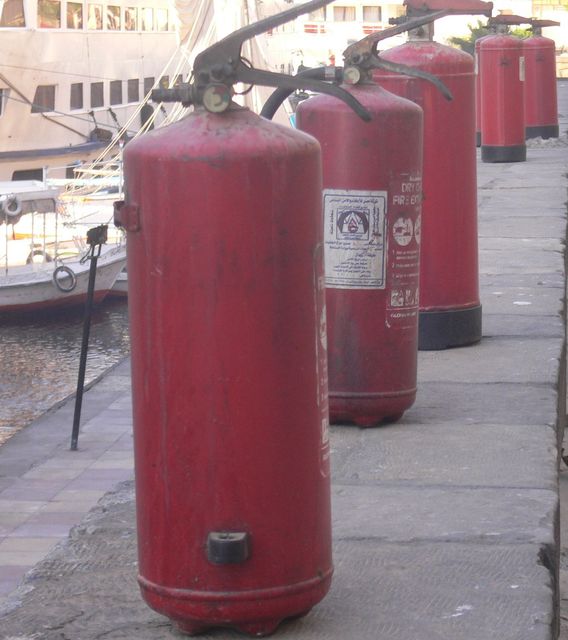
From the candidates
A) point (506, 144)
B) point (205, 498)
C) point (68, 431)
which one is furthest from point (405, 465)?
point (506, 144)

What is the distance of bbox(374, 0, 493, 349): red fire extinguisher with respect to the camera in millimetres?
4406

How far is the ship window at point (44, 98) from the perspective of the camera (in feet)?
108

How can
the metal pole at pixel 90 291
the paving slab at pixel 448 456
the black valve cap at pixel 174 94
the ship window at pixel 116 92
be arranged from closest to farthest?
the black valve cap at pixel 174 94 < the paving slab at pixel 448 456 < the metal pole at pixel 90 291 < the ship window at pixel 116 92

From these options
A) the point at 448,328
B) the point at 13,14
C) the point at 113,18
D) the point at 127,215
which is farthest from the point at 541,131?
the point at 113,18

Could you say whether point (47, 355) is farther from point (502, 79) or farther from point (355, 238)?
point (355, 238)

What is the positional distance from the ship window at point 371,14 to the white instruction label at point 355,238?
6595 centimetres

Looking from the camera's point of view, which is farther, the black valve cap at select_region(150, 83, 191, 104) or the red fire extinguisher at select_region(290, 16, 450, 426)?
the red fire extinguisher at select_region(290, 16, 450, 426)

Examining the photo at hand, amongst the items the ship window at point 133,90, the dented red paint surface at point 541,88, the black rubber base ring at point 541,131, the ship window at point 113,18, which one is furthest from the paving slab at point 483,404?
the ship window at point 133,90

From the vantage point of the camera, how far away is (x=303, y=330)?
2455mm

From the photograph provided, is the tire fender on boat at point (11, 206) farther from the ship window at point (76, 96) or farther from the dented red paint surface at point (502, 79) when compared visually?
the dented red paint surface at point (502, 79)

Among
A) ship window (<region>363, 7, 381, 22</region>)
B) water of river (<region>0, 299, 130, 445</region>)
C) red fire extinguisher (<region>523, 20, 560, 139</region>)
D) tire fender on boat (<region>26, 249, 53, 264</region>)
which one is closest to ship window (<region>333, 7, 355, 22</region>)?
ship window (<region>363, 7, 381, 22</region>)

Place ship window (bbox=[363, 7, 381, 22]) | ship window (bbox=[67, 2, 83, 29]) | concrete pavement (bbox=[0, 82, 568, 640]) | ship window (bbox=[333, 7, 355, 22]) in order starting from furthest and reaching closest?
ship window (bbox=[333, 7, 355, 22]) < ship window (bbox=[363, 7, 381, 22]) < ship window (bbox=[67, 2, 83, 29]) < concrete pavement (bbox=[0, 82, 568, 640])

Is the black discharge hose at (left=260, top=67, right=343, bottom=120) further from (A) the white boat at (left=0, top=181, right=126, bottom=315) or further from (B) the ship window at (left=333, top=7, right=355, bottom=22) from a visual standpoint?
(B) the ship window at (left=333, top=7, right=355, bottom=22)

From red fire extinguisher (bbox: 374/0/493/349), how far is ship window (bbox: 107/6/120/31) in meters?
32.3
